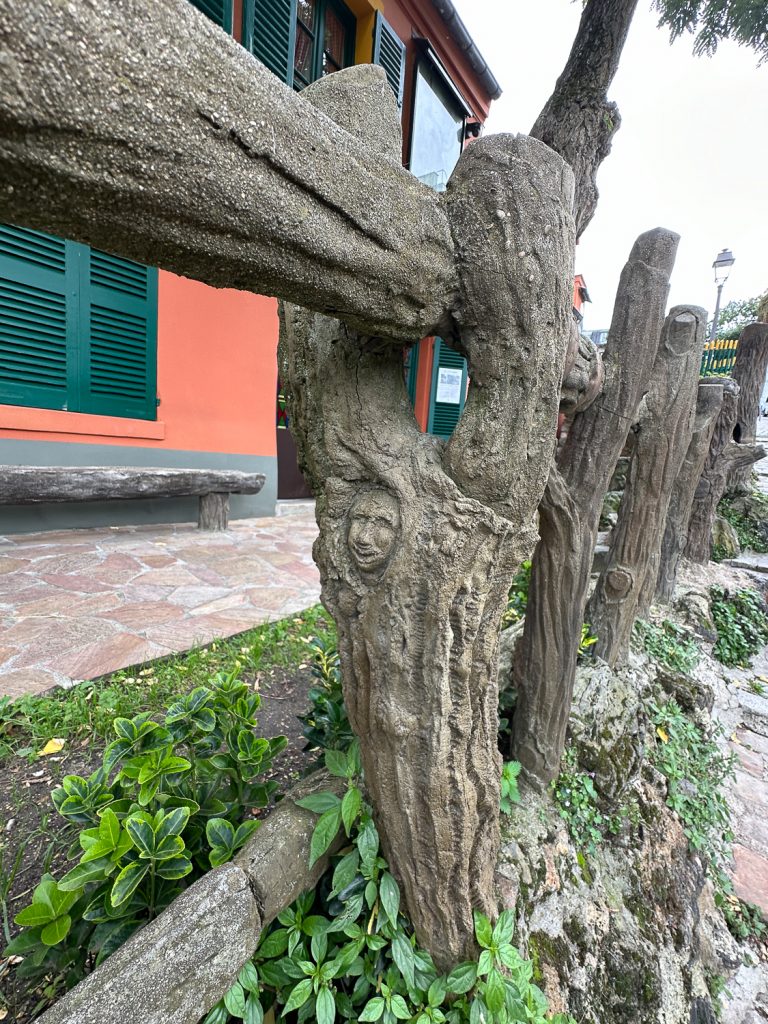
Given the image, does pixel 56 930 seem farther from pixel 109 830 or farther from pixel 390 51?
pixel 390 51

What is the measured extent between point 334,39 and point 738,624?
758cm

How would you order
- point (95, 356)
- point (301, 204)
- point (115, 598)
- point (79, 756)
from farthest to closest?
point (95, 356) < point (115, 598) < point (79, 756) < point (301, 204)

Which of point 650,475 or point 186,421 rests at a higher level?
point 186,421

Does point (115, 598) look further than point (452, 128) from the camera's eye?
No

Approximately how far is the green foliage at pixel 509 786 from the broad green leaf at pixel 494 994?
1.70 ft

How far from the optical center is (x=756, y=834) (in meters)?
2.38

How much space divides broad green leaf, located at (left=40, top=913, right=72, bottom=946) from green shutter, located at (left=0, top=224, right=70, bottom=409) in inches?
162

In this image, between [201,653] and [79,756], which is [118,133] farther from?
[201,653]

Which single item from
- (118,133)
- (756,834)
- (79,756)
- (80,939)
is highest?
(118,133)

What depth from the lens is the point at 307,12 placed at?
5293mm

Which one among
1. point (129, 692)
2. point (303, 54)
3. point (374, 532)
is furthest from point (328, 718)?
point (303, 54)

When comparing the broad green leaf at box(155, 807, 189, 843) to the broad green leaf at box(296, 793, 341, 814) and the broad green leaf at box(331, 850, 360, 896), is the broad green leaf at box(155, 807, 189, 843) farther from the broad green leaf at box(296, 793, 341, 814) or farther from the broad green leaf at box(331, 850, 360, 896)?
the broad green leaf at box(331, 850, 360, 896)

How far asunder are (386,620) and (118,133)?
0.79m

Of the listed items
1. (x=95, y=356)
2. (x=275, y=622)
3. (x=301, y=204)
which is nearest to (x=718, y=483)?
(x=275, y=622)
